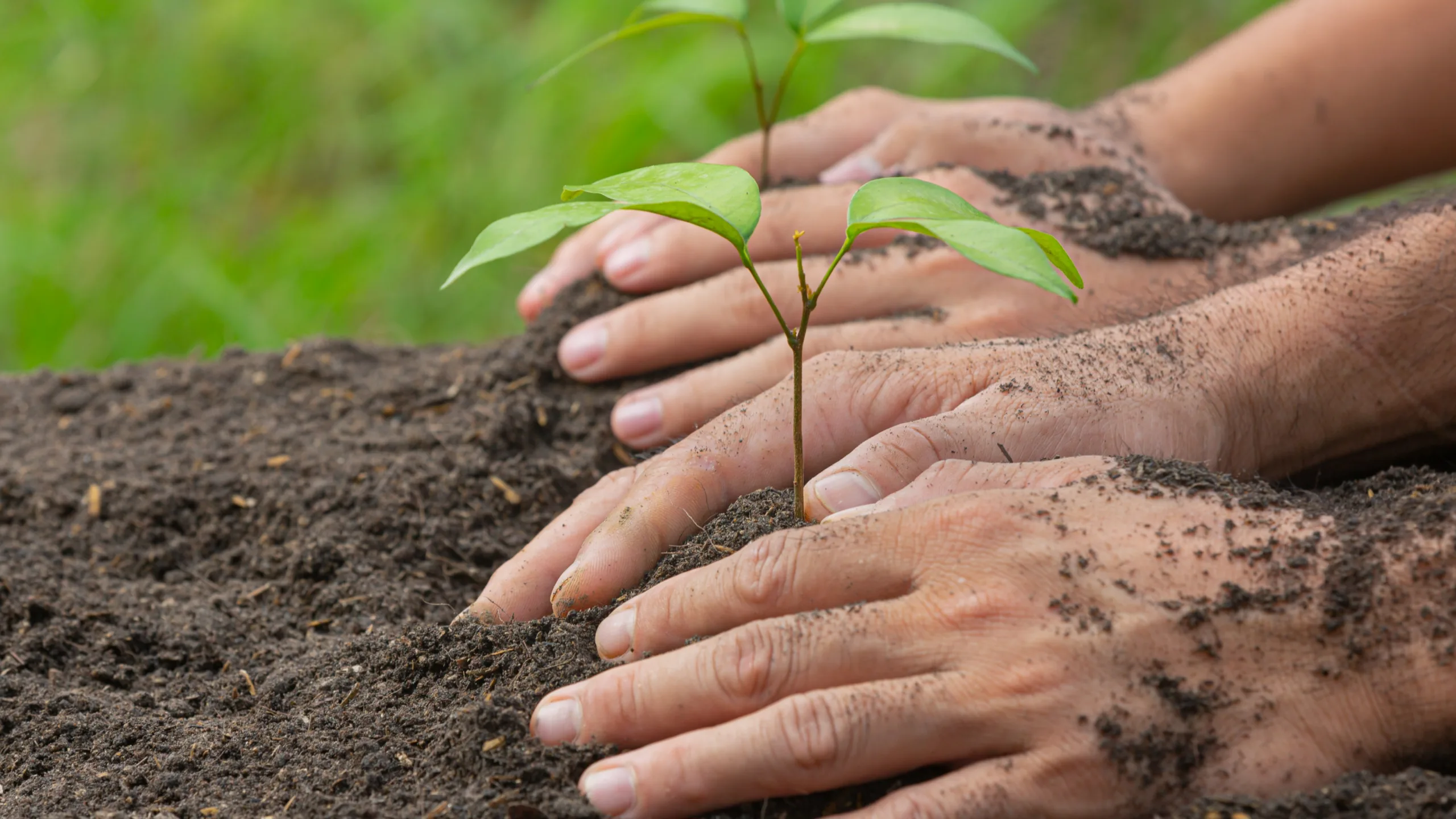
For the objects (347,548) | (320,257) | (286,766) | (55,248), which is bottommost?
(286,766)

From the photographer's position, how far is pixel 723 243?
6.10 feet

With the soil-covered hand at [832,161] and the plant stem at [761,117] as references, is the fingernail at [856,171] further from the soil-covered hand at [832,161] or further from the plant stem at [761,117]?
the plant stem at [761,117]

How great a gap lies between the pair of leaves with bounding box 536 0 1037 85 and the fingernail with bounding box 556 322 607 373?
1.27 feet

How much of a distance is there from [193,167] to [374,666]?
11.3 ft

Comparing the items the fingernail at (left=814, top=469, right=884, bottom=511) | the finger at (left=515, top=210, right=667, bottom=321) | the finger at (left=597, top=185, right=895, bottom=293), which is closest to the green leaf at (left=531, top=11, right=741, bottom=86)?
the finger at (left=597, top=185, right=895, bottom=293)

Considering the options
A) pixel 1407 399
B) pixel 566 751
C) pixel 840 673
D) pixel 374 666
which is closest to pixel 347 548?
pixel 374 666

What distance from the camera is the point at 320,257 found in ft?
12.2

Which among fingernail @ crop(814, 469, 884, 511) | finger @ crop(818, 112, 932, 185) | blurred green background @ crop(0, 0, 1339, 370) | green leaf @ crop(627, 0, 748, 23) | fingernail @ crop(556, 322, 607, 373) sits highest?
blurred green background @ crop(0, 0, 1339, 370)

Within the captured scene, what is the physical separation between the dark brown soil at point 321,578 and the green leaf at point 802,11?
0.54 meters

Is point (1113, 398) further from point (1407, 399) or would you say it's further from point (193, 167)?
point (193, 167)

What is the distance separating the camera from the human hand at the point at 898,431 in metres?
1.22

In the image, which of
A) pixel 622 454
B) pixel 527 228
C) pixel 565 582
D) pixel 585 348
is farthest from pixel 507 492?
pixel 527 228

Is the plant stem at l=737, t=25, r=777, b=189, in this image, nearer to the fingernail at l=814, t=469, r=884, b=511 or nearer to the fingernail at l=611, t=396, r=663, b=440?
the fingernail at l=611, t=396, r=663, b=440

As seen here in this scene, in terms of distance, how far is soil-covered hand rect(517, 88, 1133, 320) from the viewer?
185 cm
